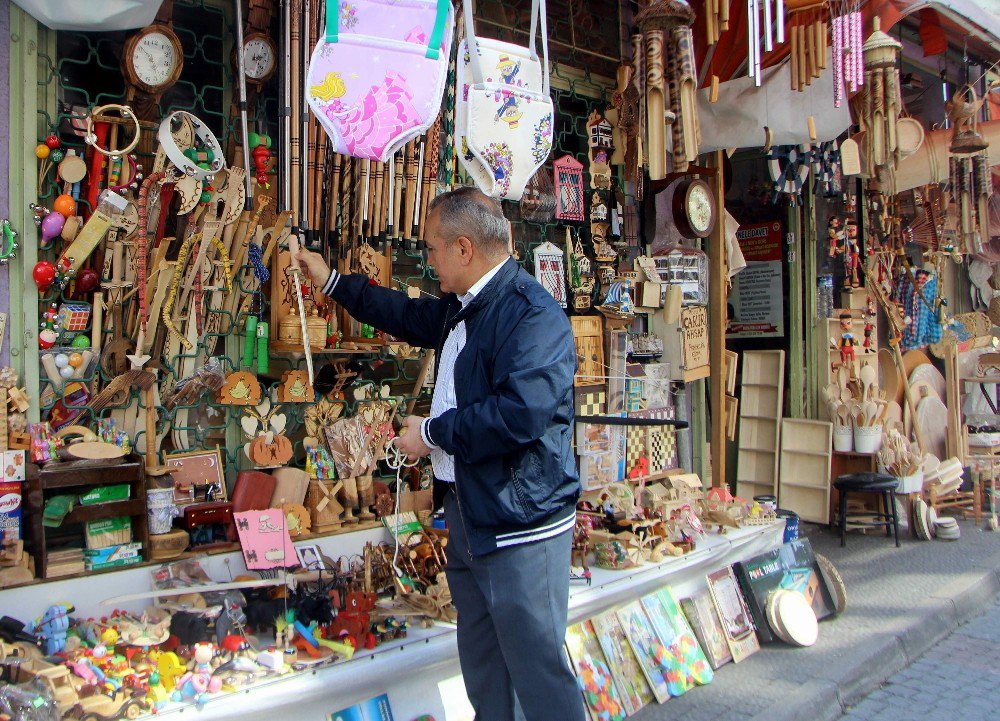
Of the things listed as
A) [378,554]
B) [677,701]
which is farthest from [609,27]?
[677,701]

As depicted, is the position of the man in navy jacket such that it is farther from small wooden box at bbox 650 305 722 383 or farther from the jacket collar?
small wooden box at bbox 650 305 722 383

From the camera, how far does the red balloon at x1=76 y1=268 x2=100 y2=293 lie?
331 centimetres

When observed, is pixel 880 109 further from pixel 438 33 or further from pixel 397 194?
pixel 438 33

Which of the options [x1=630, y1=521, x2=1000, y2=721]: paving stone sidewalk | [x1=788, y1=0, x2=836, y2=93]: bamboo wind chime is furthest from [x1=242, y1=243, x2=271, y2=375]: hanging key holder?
[x1=788, y1=0, x2=836, y2=93]: bamboo wind chime

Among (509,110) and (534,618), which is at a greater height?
(509,110)

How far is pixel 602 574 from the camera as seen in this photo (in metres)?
4.30

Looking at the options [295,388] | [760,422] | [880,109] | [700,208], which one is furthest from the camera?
[760,422]

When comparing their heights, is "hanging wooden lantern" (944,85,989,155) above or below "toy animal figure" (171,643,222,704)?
above

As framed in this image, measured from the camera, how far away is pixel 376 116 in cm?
307

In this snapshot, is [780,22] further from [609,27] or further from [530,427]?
[530,427]

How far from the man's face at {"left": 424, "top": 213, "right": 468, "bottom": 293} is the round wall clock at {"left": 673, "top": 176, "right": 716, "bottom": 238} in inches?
124

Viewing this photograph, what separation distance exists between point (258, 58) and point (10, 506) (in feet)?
6.80

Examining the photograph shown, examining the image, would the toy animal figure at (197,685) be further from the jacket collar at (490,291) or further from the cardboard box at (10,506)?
the jacket collar at (490,291)

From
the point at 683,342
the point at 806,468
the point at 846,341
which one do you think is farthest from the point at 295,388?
the point at 846,341
